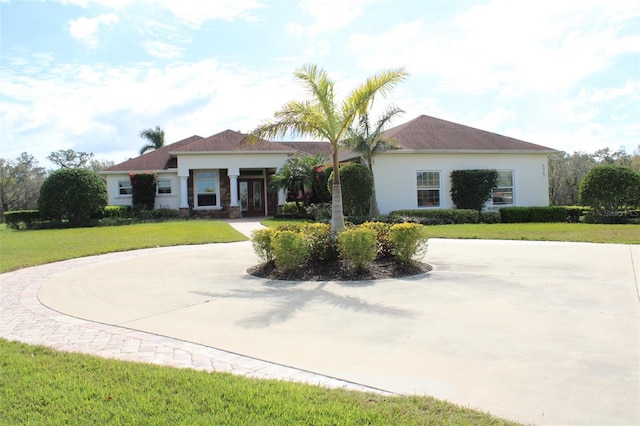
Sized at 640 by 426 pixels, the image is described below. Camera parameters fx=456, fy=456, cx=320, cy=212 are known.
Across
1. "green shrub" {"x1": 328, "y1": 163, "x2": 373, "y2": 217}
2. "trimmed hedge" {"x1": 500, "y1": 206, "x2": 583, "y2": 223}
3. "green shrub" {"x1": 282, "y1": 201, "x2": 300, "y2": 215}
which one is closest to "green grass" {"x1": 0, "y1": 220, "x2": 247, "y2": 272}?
"green shrub" {"x1": 328, "y1": 163, "x2": 373, "y2": 217}

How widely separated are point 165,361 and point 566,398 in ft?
11.6

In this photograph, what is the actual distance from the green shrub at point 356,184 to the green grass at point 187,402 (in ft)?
56.4

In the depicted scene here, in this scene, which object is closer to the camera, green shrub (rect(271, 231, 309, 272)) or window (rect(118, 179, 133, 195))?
green shrub (rect(271, 231, 309, 272))

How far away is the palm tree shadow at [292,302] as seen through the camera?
589 centimetres

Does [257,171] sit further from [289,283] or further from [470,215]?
[289,283]

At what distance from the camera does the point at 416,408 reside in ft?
10.7

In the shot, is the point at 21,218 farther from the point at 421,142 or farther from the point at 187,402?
the point at 187,402

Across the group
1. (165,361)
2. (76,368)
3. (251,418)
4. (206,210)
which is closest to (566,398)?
(251,418)

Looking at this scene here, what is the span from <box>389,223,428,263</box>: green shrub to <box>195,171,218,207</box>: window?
2173 centimetres

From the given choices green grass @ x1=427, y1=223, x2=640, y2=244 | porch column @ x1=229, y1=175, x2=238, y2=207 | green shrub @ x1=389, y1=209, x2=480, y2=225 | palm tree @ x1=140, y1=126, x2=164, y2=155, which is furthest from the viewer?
palm tree @ x1=140, y1=126, x2=164, y2=155

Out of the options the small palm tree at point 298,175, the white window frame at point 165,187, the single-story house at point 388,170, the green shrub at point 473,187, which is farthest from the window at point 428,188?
the white window frame at point 165,187

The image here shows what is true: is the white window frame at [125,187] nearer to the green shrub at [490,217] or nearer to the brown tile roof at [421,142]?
the brown tile roof at [421,142]

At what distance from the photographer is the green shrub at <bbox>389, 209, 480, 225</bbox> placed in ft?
68.0

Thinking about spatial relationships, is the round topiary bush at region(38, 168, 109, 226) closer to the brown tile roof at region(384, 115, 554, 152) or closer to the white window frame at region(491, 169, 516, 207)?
the brown tile roof at region(384, 115, 554, 152)
